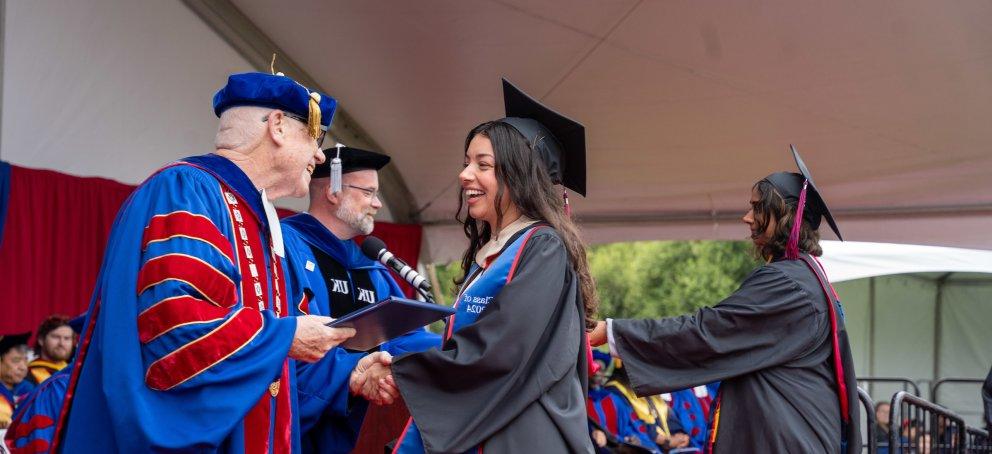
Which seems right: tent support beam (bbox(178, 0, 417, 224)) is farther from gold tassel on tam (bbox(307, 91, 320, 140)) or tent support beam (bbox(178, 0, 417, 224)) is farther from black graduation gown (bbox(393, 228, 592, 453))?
black graduation gown (bbox(393, 228, 592, 453))

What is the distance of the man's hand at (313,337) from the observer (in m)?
2.65

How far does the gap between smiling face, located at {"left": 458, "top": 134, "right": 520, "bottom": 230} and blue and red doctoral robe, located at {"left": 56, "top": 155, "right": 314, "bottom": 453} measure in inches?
31.9

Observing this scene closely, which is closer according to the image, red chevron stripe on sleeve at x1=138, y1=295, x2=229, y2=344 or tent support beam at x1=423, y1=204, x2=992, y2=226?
red chevron stripe on sleeve at x1=138, y1=295, x2=229, y2=344

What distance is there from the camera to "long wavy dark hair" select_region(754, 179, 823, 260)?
4652mm

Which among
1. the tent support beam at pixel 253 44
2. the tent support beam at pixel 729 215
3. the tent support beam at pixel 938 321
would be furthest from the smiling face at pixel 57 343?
the tent support beam at pixel 938 321

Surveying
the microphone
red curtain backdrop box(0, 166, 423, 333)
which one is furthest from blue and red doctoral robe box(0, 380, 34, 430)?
the microphone

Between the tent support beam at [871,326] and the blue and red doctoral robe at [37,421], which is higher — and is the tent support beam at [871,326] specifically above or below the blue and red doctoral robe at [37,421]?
below

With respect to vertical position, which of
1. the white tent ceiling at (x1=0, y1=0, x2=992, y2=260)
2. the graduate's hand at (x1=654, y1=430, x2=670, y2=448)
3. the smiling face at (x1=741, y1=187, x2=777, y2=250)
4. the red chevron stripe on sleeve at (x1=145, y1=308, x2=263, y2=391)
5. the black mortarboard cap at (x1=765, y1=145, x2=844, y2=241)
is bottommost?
the graduate's hand at (x1=654, y1=430, x2=670, y2=448)

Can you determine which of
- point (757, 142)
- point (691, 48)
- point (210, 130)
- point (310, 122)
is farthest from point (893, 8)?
point (210, 130)

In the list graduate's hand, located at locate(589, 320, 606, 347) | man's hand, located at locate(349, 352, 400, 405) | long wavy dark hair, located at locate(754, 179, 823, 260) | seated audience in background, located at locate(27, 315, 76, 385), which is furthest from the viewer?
seated audience in background, located at locate(27, 315, 76, 385)

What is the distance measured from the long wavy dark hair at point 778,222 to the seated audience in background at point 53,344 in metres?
4.13

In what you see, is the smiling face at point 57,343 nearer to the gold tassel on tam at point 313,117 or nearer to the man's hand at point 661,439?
the gold tassel on tam at point 313,117

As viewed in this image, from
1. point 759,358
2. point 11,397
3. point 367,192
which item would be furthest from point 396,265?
point 11,397

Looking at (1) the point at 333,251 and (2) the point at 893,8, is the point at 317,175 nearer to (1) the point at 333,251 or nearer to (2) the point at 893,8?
(1) the point at 333,251
